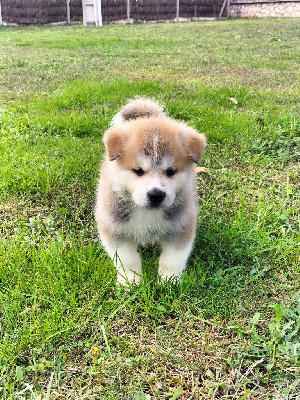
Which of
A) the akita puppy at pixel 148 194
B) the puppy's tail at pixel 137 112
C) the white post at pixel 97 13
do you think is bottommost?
the akita puppy at pixel 148 194

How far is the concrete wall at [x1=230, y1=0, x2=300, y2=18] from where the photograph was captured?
23.4 metres

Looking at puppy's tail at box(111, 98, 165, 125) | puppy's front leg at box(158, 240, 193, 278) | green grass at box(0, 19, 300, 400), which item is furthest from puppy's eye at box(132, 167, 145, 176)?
puppy's tail at box(111, 98, 165, 125)

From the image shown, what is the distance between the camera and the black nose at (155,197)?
2.14 meters

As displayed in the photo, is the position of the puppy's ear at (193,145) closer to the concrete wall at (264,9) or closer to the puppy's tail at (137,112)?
the puppy's tail at (137,112)

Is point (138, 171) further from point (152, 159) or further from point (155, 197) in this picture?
point (155, 197)

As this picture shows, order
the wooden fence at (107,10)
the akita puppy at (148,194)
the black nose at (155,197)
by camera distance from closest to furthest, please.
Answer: the black nose at (155,197) < the akita puppy at (148,194) < the wooden fence at (107,10)

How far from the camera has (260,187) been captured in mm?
3711

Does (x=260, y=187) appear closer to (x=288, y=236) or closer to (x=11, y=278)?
(x=288, y=236)

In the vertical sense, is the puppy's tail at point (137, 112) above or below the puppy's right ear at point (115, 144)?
above

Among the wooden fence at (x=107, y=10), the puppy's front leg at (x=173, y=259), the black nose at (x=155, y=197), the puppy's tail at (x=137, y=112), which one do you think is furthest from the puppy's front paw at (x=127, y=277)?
the wooden fence at (x=107, y=10)

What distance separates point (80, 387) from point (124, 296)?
632mm

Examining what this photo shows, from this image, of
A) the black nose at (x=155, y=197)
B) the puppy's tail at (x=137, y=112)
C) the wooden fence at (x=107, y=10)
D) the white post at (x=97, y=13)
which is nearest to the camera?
the black nose at (x=155, y=197)

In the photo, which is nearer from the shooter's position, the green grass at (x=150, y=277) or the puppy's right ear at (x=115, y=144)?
the green grass at (x=150, y=277)

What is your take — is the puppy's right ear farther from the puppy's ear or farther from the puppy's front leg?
the puppy's front leg
